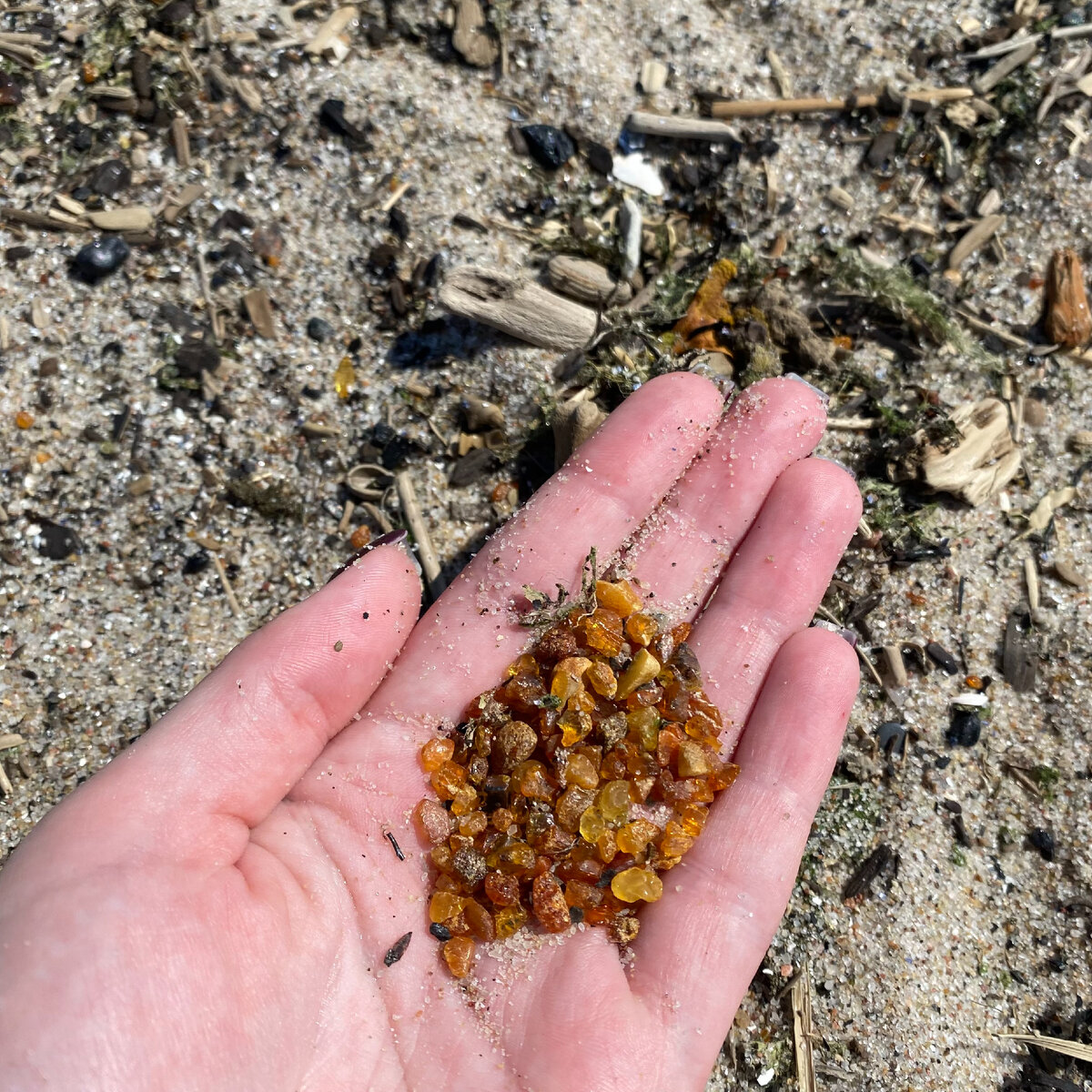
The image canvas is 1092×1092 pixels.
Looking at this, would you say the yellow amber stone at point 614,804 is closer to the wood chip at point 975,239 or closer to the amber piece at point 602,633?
the amber piece at point 602,633

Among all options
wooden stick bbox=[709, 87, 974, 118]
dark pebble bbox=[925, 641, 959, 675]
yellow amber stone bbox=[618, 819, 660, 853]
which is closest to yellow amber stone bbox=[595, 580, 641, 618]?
yellow amber stone bbox=[618, 819, 660, 853]

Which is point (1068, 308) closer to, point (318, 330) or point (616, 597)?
point (616, 597)

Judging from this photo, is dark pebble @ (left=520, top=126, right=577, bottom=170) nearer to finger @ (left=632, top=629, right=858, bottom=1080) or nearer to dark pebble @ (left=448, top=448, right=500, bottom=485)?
dark pebble @ (left=448, top=448, right=500, bottom=485)

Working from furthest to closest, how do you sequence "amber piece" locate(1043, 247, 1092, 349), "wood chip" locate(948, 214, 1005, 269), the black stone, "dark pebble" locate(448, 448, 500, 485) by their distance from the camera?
"wood chip" locate(948, 214, 1005, 269) → "amber piece" locate(1043, 247, 1092, 349) → "dark pebble" locate(448, 448, 500, 485) → the black stone

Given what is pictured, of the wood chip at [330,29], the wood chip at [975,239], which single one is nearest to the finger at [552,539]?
the wood chip at [975,239]

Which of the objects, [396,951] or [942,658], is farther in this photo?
[942,658]

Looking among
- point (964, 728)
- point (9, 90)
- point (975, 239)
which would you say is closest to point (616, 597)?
point (964, 728)

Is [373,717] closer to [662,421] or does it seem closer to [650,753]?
[650,753]
